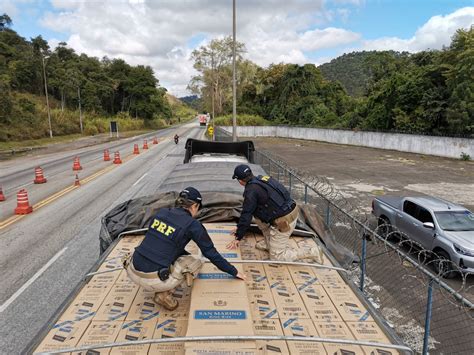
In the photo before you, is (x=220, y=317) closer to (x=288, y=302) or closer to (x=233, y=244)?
(x=288, y=302)

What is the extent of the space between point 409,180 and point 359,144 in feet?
73.6

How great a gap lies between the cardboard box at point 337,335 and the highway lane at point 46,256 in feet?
15.7

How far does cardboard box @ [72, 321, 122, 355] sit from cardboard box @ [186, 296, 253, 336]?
0.80 meters

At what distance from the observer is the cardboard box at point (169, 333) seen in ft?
10.7

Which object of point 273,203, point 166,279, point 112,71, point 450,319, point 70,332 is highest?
point 112,71

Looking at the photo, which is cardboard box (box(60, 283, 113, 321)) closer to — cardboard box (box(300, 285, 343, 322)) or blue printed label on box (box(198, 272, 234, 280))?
blue printed label on box (box(198, 272, 234, 280))

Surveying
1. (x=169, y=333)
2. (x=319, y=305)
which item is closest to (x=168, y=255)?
(x=169, y=333)

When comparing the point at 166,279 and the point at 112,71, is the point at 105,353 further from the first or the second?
the point at 112,71

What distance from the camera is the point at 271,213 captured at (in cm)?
551

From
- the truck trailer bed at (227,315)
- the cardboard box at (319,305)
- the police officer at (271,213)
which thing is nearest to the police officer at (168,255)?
the truck trailer bed at (227,315)

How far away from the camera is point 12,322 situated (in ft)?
20.2

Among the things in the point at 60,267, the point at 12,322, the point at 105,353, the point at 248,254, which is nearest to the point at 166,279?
the point at 105,353

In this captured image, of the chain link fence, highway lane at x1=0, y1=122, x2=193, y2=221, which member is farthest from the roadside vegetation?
highway lane at x1=0, y1=122, x2=193, y2=221

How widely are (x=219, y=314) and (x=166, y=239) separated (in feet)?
3.35
